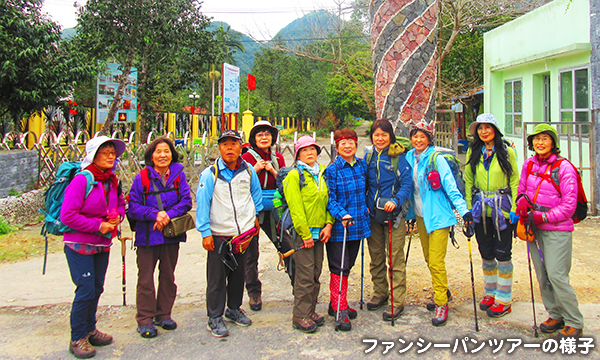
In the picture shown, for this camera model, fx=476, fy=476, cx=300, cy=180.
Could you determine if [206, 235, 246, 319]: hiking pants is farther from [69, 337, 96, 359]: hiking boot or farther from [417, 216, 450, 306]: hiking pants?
[417, 216, 450, 306]: hiking pants

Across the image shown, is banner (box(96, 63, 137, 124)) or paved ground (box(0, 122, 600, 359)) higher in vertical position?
banner (box(96, 63, 137, 124))

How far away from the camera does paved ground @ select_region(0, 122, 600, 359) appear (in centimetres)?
346

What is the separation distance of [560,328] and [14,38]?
33.0 feet

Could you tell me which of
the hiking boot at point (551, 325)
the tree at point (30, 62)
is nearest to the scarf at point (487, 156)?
the hiking boot at point (551, 325)

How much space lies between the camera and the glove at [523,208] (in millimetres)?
3623

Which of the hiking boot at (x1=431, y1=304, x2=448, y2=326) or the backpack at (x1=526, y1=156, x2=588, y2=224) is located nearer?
the backpack at (x1=526, y1=156, x2=588, y2=224)

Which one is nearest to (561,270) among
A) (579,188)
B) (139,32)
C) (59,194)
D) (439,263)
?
(579,188)

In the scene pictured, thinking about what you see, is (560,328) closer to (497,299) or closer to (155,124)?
(497,299)

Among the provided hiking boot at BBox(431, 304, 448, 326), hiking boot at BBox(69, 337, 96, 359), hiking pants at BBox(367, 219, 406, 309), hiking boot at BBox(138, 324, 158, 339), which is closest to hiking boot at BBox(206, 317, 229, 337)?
hiking boot at BBox(138, 324, 158, 339)

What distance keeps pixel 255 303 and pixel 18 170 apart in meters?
6.30

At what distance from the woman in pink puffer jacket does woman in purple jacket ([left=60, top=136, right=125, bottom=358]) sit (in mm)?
3137

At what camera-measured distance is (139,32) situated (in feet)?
50.7

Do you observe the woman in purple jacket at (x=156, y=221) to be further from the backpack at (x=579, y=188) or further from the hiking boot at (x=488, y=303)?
the backpack at (x=579, y=188)

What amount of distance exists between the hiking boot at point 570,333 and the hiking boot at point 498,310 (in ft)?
1.70
